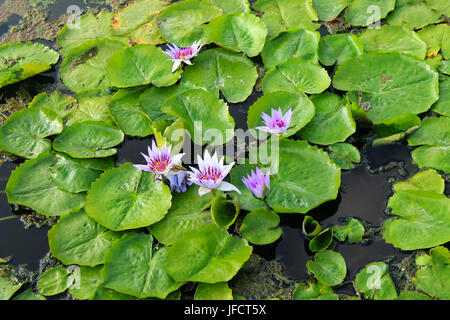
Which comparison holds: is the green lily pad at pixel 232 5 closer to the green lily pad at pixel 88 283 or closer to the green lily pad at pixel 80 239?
the green lily pad at pixel 80 239

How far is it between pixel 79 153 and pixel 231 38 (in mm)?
1586

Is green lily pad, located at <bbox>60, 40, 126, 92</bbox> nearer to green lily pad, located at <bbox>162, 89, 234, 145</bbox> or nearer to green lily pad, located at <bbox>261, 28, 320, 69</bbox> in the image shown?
green lily pad, located at <bbox>162, 89, 234, 145</bbox>

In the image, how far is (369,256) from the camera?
7.75 ft

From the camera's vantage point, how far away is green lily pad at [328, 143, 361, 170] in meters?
2.71

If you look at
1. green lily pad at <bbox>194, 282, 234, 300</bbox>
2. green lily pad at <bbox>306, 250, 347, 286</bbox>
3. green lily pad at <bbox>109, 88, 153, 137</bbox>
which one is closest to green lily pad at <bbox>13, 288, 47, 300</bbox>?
green lily pad at <bbox>194, 282, 234, 300</bbox>

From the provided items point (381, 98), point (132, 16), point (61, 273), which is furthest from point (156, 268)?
point (132, 16)

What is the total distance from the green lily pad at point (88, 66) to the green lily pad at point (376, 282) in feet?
7.86

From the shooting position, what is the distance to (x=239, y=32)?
3389 millimetres

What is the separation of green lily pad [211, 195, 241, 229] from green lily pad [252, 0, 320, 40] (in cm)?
173

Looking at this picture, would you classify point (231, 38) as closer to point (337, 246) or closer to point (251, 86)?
point (251, 86)

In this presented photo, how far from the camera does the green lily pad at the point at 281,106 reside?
9.20 feet

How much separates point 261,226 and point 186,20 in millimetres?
2120

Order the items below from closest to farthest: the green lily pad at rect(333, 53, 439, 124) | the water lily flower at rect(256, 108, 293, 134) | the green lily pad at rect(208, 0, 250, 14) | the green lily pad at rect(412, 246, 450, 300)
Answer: the green lily pad at rect(412, 246, 450, 300) → the water lily flower at rect(256, 108, 293, 134) → the green lily pad at rect(333, 53, 439, 124) → the green lily pad at rect(208, 0, 250, 14)

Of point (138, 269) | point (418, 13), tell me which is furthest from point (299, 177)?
point (418, 13)
